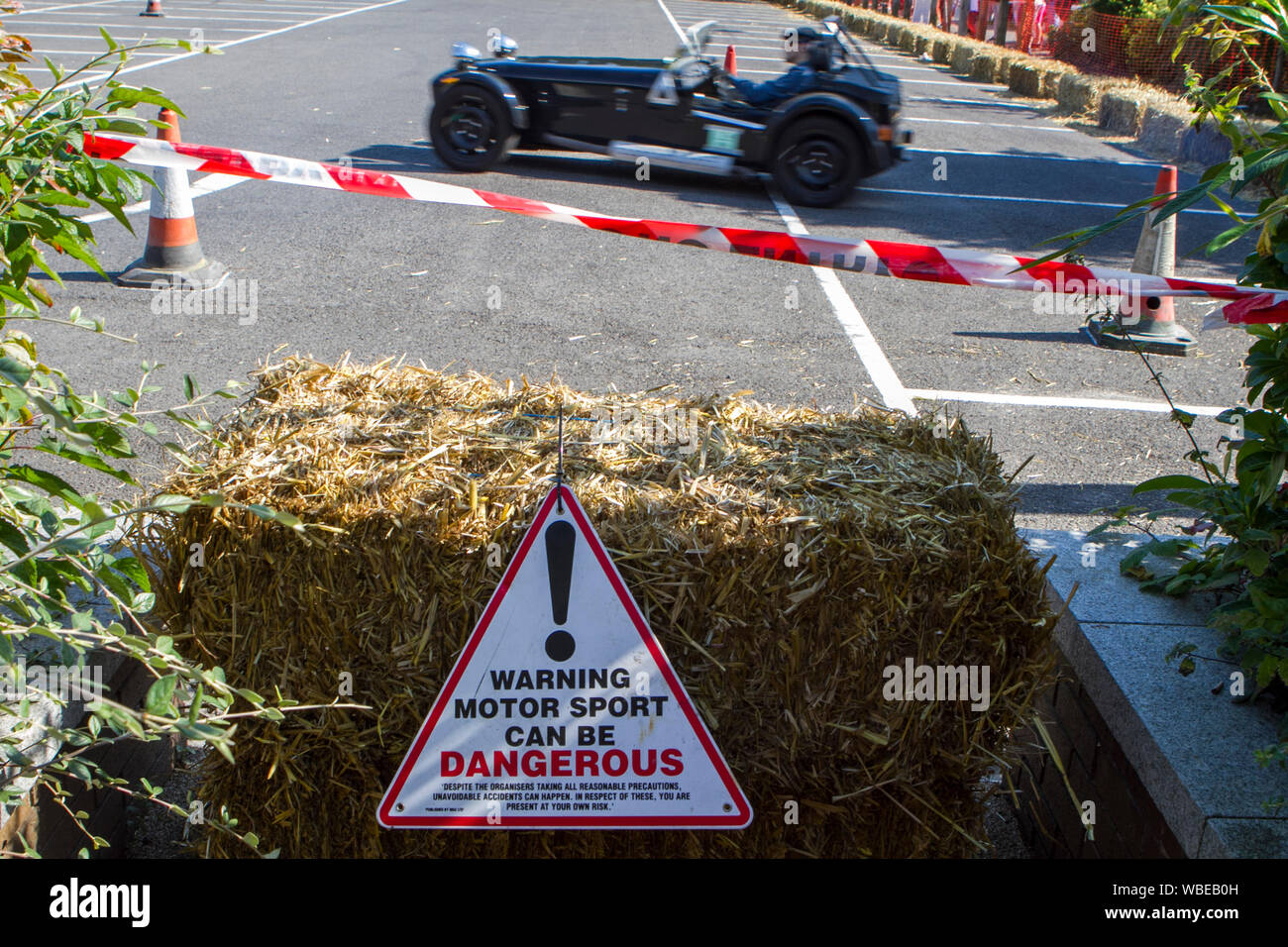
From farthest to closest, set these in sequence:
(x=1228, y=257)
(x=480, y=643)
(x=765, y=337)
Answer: (x=1228, y=257), (x=765, y=337), (x=480, y=643)

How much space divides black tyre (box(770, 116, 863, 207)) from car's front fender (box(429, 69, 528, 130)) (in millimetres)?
2571

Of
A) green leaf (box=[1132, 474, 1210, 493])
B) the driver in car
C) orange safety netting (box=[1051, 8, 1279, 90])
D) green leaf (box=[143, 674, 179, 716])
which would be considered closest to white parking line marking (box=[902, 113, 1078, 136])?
orange safety netting (box=[1051, 8, 1279, 90])

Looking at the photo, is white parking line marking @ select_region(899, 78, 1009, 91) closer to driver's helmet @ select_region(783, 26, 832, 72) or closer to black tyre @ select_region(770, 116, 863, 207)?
driver's helmet @ select_region(783, 26, 832, 72)

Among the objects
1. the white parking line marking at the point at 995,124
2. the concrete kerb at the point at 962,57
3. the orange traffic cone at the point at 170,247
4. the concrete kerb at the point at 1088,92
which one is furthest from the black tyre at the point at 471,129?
the concrete kerb at the point at 962,57

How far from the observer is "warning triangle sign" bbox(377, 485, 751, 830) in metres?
2.34

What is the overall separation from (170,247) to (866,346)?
4.79 metres

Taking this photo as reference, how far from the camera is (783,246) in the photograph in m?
4.00

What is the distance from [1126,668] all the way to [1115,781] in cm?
28

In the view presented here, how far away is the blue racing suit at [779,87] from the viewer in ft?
34.1

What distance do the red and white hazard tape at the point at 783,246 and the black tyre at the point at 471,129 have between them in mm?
6277

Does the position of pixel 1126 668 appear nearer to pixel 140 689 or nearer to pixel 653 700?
pixel 653 700

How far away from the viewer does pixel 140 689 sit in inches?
112

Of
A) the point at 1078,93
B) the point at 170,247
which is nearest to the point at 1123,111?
the point at 1078,93

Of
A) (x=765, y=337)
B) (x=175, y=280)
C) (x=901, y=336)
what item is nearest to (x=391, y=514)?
(x=765, y=337)
